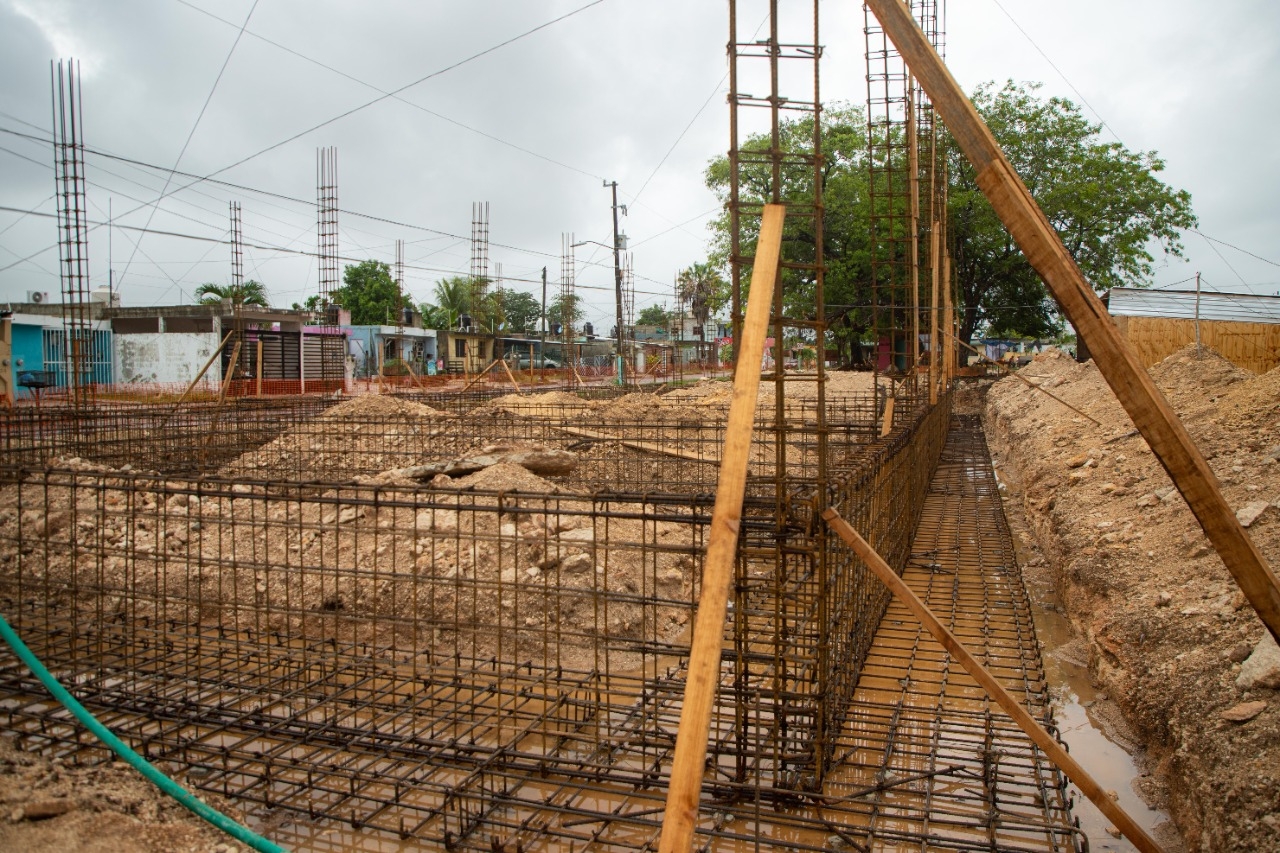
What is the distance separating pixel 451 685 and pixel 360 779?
2.90 feet

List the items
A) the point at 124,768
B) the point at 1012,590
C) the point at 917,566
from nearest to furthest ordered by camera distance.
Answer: the point at 124,768 < the point at 1012,590 < the point at 917,566

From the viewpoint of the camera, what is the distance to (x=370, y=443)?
44.8 feet

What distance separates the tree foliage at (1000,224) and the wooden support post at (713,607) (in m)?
25.6

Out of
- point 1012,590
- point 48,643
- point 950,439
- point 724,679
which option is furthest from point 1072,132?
point 48,643

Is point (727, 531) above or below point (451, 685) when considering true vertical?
above

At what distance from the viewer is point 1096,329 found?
240cm

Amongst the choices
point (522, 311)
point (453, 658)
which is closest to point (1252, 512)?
point (453, 658)

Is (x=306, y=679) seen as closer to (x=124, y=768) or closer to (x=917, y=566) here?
(x=124, y=768)

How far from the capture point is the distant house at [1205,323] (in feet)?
58.7

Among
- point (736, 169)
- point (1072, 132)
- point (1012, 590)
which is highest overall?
point (1072, 132)

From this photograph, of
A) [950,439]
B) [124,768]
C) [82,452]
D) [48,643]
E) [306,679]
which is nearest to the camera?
[124,768]

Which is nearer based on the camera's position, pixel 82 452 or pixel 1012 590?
pixel 1012 590

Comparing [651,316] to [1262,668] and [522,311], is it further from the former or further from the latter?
[1262,668]

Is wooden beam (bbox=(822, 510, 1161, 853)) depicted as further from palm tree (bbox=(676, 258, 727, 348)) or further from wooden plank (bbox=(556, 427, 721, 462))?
palm tree (bbox=(676, 258, 727, 348))
